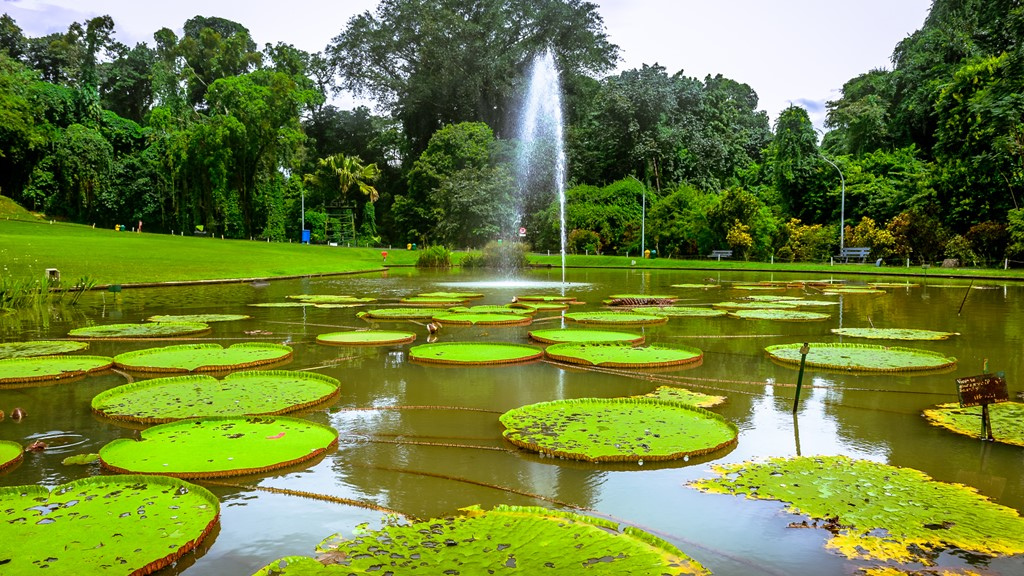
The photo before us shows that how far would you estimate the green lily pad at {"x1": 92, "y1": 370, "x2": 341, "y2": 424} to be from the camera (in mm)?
5887

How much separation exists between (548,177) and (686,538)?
49755 millimetres

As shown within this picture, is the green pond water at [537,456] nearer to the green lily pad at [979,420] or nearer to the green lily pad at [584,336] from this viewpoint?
the green lily pad at [979,420]

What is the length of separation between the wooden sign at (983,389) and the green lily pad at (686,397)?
6.93 ft

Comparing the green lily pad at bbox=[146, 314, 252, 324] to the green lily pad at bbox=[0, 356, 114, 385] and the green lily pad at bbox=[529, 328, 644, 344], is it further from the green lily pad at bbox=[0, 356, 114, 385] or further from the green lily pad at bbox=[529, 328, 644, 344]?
the green lily pad at bbox=[529, 328, 644, 344]

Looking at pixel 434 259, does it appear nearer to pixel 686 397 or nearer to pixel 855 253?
pixel 855 253

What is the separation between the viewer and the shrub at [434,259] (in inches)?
1497

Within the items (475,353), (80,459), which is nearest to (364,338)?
(475,353)

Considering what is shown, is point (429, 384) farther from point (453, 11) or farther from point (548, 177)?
point (453, 11)

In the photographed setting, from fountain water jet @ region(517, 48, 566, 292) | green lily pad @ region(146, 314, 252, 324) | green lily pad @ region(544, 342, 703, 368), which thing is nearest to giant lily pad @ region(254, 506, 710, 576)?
green lily pad @ region(544, 342, 703, 368)

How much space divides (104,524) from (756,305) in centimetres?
1470

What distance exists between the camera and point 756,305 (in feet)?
51.9

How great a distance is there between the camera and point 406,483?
4418 millimetres

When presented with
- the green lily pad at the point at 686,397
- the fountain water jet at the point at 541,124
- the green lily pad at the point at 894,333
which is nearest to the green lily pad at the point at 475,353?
the green lily pad at the point at 686,397

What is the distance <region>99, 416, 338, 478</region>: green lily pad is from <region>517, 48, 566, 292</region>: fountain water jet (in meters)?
43.9
